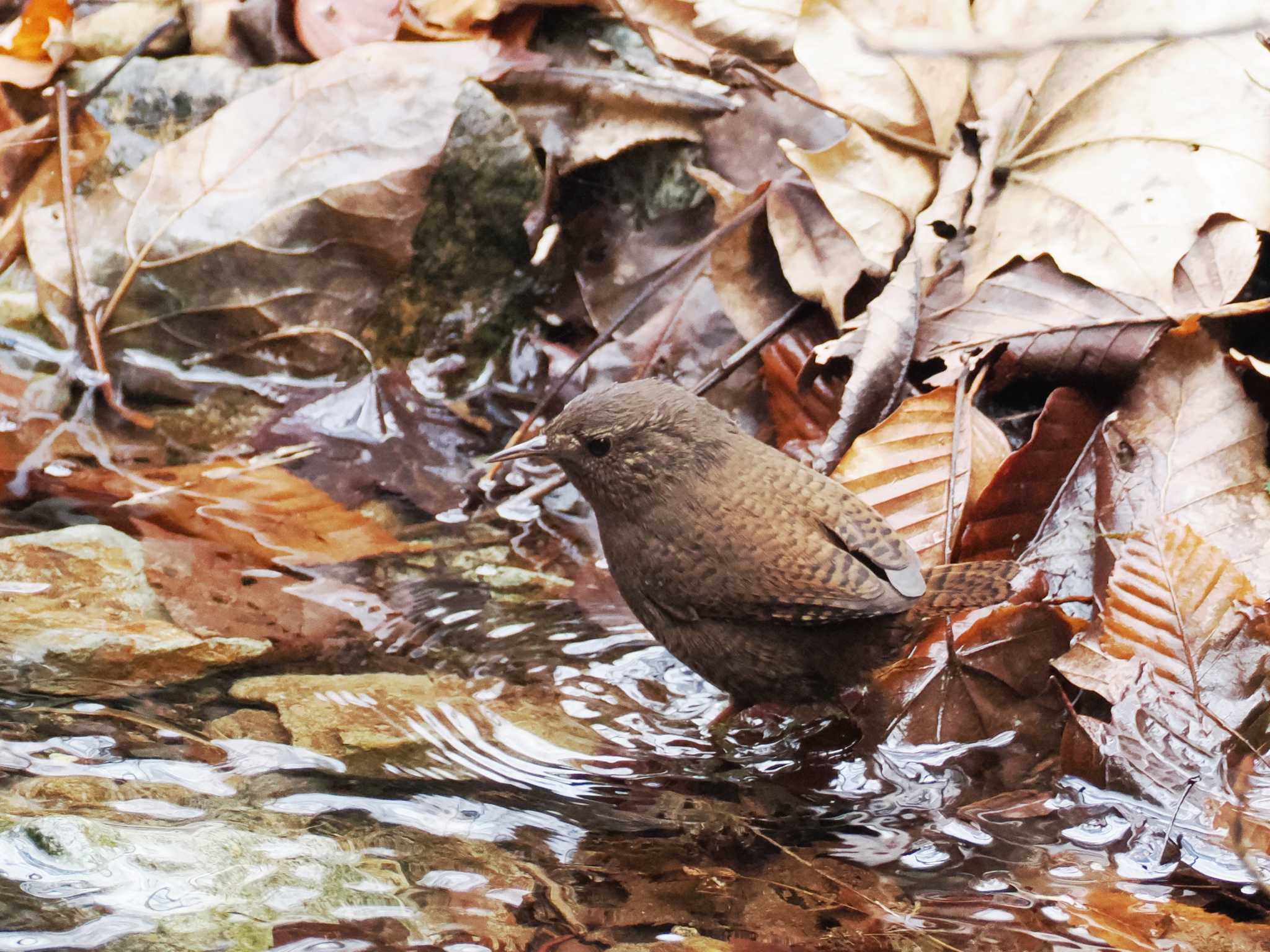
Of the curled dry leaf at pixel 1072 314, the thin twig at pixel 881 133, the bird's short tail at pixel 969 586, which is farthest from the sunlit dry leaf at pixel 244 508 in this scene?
the thin twig at pixel 881 133

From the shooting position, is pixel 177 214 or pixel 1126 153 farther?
pixel 177 214

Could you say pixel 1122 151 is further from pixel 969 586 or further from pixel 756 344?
pixel 969 586

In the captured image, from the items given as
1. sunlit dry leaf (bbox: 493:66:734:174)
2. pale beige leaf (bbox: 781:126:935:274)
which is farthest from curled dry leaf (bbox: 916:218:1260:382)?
sunlit dry leaf (bbox: 493:66:734:174)

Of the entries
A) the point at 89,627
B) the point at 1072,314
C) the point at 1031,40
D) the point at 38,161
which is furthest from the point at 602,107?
the point at 1031,40

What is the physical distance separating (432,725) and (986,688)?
4.49 feet

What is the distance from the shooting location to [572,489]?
443 cm

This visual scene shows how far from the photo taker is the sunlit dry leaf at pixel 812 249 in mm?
4207

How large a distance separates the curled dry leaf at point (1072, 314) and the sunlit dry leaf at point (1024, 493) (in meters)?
0.19

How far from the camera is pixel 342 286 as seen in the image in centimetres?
491

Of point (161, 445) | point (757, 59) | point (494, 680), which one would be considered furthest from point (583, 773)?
point (757, 59)

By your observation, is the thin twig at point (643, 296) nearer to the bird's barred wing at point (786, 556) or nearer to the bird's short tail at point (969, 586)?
the bird's barred wing at point (786, 556)

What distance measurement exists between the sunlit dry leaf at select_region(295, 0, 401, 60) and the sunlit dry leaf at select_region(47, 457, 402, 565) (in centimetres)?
183

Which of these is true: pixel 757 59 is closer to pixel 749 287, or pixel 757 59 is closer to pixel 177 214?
pixel 749 287

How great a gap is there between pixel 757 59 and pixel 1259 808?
2962mm
